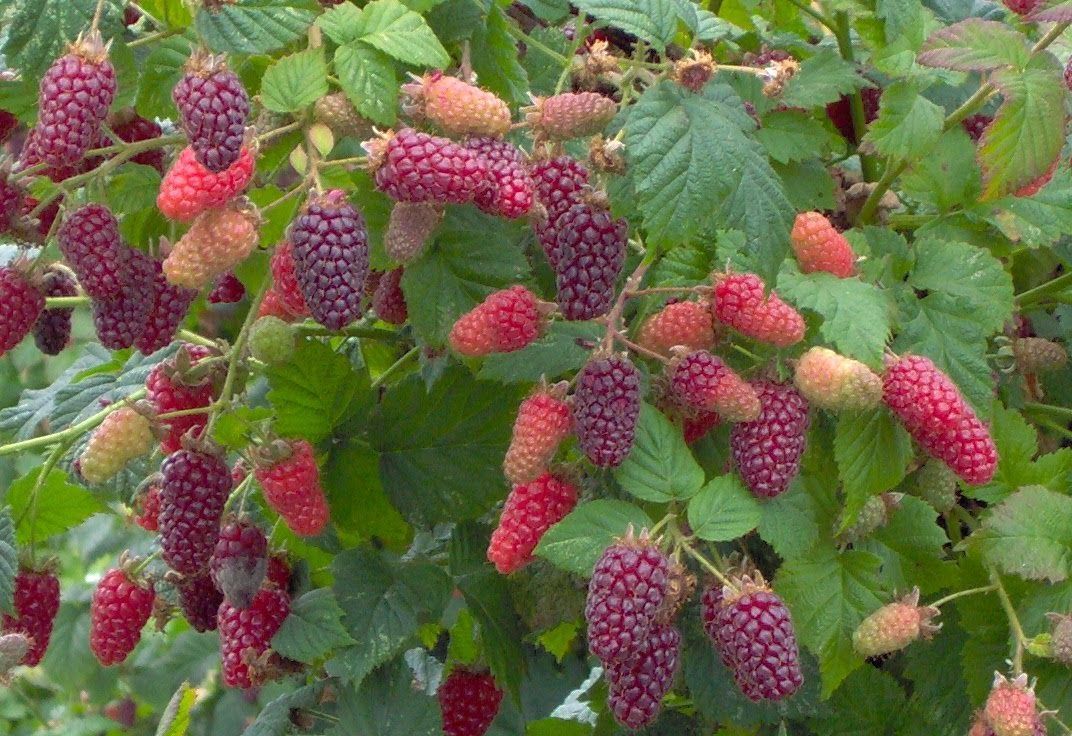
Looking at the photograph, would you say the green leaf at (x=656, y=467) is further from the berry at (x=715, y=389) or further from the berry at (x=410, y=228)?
the berry at (x=410, y=228)

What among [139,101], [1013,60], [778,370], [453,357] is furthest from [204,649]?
[1013,60]

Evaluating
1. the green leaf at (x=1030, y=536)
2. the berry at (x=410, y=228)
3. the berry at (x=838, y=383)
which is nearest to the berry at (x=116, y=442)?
the berry at (x=410, y=228)

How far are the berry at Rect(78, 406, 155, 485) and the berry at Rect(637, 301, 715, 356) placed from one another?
534mm

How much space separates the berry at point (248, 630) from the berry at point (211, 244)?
1.55ft

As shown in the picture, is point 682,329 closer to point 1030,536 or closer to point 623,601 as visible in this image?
point 623,601

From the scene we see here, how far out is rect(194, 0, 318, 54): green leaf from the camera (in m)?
1.16

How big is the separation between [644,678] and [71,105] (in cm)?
71

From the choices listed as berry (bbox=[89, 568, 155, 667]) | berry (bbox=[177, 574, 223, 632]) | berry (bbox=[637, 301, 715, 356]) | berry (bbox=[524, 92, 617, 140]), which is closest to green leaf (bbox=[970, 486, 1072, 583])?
berry (bbox=[637, 301, 715, 356])

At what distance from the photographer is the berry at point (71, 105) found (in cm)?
110

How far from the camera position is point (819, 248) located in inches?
52.7

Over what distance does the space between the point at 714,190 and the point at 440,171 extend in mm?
252

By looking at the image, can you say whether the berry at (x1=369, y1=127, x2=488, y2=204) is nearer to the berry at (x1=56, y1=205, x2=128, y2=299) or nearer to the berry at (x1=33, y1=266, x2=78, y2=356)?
the berry at (x1=56, y1=205, x2=128, y2=299)

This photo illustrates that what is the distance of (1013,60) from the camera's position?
4.47ft

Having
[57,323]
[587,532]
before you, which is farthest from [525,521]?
[57,323]
